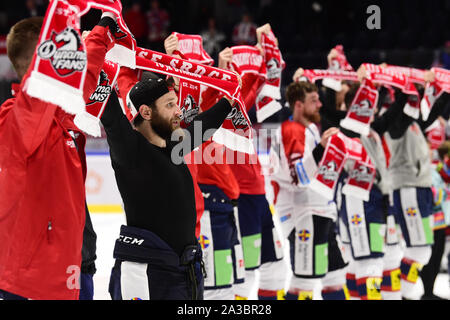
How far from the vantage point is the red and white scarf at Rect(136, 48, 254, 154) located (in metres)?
3.08

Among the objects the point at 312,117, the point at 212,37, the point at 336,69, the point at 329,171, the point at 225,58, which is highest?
the point at 212,37

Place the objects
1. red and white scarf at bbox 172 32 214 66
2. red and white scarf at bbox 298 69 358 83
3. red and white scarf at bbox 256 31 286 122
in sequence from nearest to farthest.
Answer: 1. red and white scarf at bbox 172 32 214 66
2. red and white scarf at bbox 256 31 286 122
3. red and white scarf at bbox 298 69 358 83

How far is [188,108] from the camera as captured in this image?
3.74 metres

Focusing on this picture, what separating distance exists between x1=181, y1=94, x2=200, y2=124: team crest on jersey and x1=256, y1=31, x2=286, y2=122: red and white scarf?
71 cm

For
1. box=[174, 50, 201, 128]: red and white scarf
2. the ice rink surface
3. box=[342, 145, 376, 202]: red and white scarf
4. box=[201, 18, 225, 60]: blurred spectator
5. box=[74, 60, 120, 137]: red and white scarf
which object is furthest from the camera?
box=[201, 18, 225, 60]: blurred spectator

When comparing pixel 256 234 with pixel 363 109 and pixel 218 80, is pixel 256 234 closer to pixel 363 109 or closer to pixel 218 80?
pixel 363 109

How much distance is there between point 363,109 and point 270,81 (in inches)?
45.4

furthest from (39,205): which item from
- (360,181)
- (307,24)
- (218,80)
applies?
(307,24)

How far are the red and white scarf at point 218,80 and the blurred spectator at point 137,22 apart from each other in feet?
30.2

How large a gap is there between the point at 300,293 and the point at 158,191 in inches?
99.0

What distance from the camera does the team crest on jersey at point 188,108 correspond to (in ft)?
12.2

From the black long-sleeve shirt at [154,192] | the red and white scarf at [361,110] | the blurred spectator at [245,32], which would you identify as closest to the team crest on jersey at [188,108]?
the black long-sleeve shirt at [154,192]

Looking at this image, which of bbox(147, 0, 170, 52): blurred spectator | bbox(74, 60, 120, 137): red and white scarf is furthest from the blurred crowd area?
bbox(74, 60, 120, 137): red and white scarf

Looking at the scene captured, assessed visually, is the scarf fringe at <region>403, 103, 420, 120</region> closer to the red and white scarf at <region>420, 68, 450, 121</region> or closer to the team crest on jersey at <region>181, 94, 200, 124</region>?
the red and white scarf at <region>420, 68, 450, 121</region>
